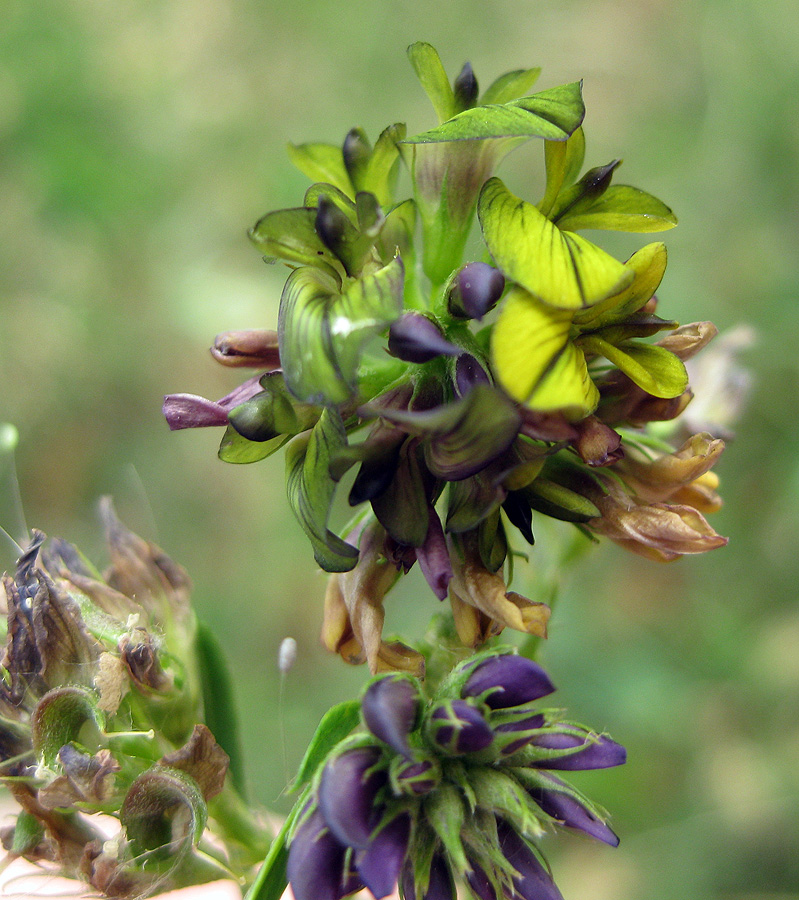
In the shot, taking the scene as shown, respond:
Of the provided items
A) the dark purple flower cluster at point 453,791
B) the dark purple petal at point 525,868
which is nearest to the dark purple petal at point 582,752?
the dark purple flower cluster at point 453,791

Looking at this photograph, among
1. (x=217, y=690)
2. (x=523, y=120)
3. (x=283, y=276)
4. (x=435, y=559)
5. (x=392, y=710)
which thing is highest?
(x=523, y=120)

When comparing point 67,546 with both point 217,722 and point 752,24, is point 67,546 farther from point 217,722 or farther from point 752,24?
point 752,24

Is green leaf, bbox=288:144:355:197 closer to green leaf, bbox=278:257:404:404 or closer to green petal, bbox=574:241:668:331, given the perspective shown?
green leaf, bbox=278:257:404:404

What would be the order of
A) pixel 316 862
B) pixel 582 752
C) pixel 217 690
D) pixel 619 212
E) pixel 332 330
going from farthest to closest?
pixel 217 690
pixel 619 212
pixel 582 752
pixel 316 862
pixel 332 330

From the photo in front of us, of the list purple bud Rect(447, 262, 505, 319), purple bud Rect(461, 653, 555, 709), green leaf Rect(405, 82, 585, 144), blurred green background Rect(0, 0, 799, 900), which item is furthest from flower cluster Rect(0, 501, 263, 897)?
blurred green background Rect(0, 0, 799, 900)

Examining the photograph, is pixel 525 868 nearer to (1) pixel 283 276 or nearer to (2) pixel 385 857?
(2) pixel 385 857

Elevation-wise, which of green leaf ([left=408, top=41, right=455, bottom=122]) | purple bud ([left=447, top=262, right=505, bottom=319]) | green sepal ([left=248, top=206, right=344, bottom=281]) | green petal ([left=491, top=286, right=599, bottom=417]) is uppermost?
green leaf ([left=408, top=41, right=455, bottom=122])

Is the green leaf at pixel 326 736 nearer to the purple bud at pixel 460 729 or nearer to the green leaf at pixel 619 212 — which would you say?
the purple bud at pixel 460 729

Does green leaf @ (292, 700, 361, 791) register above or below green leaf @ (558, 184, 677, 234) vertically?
below

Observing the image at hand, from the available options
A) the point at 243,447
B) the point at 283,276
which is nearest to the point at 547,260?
the point at 243,447
